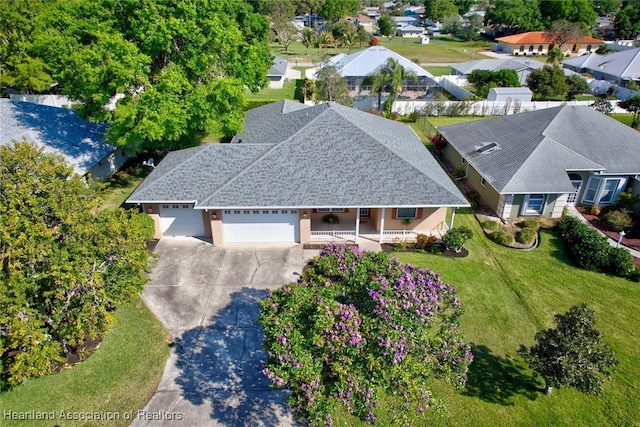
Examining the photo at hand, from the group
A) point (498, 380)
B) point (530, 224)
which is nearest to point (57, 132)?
point (498, 380)

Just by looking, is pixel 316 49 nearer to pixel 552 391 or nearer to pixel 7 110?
pixel 7 110

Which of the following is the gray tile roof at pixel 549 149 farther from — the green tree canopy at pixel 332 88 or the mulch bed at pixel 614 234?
the green tree canopy at pixel 332 88

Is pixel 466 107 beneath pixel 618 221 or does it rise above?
beneath

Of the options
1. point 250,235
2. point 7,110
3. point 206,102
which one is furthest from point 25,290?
point 7,110

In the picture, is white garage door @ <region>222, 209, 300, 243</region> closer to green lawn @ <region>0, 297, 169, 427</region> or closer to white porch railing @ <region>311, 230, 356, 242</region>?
white porch railing @ <region>311, 230, 356, 242</region>

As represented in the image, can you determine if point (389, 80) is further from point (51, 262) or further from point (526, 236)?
point (51, 262)

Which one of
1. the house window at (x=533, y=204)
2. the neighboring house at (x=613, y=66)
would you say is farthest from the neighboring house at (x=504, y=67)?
the house window at (x=533, y=204)
